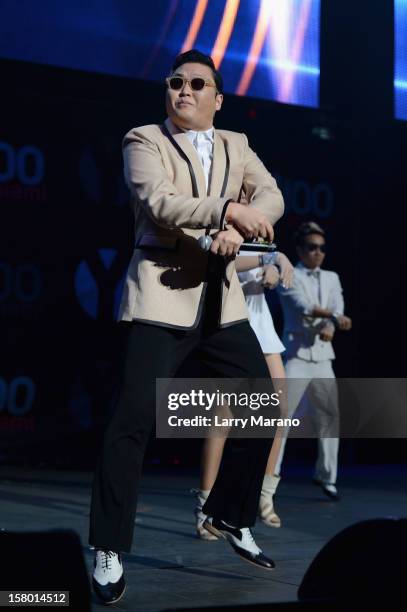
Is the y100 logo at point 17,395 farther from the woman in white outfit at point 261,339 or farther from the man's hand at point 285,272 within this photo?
the man's hand at point 285,272

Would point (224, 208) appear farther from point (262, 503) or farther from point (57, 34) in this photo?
point (57, 34)

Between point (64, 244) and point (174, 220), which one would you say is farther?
point (64, 244)

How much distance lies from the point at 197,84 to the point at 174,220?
650mm

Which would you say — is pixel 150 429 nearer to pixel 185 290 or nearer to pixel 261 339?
pixel 185 290

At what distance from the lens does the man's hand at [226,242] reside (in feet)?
12.6

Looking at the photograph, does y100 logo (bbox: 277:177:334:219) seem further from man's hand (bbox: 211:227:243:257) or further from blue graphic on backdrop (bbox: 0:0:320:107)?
man's hand (bbox: 211:227:243:257)

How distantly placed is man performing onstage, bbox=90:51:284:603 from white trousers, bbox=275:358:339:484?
2.95 meters

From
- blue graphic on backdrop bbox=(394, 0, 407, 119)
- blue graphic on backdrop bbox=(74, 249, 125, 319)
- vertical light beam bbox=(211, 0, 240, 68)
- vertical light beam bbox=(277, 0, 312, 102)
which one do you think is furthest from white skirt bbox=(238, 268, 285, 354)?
blue graphic on backdrop bbox=(394, 0, 407, 119)

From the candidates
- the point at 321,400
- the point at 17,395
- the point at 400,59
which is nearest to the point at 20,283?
the point at 17,395

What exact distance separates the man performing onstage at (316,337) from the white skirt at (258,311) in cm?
116

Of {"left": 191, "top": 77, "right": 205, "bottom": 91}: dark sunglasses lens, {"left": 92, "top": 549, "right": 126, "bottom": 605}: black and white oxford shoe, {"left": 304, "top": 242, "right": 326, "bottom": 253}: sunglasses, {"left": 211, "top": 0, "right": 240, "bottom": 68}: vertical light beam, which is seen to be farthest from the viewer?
{"left": 211, "top": 0, "right": 240, "bottom": 68}: vertical light beam

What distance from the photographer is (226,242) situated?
383 centimetres

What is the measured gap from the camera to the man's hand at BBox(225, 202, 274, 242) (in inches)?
150

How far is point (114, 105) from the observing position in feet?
28.8
